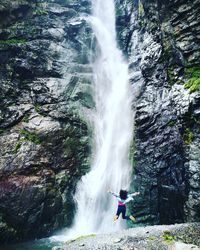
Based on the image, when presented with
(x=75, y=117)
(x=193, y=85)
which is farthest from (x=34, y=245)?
(x=193, y=85)

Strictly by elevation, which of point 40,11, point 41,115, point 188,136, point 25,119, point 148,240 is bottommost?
point 148,240

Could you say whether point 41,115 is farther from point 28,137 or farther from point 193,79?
point 193,79

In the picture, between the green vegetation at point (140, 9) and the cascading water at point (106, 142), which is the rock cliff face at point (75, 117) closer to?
the green vegetation at point (140, 9)

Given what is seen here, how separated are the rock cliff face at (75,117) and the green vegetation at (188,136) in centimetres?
5

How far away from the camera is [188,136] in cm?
1356

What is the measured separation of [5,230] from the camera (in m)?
13.2

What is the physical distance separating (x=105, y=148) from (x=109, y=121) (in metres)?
2.14

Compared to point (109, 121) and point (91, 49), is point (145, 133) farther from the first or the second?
point (91, 49)

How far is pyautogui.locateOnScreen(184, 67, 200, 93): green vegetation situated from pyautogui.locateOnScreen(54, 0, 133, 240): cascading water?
423 centimetres

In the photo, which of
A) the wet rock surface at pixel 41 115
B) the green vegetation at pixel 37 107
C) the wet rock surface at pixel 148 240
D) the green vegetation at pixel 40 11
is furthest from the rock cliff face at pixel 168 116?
the green vegetation at pixel 40 11

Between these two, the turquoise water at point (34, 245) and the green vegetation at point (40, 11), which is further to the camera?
the green vegetation at point (40, 11)

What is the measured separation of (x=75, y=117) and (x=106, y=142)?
250cm

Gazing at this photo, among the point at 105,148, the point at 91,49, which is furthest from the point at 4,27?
the point at 105,148

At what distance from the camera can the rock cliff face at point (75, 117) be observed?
45.1 feet
